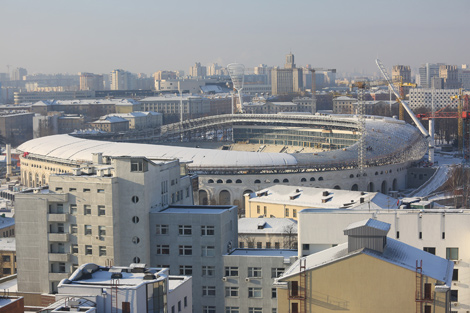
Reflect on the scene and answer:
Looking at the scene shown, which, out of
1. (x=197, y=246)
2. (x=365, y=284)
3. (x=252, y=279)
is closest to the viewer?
(x=365, y=284)

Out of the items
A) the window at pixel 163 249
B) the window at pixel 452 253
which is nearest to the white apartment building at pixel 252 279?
the window at pixel 163 249

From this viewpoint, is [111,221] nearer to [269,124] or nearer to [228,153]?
[228,153]

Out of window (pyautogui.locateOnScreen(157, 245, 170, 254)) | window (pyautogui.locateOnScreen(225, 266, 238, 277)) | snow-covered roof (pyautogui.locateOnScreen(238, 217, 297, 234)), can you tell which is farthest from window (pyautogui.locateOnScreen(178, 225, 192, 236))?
snow-covered roof (pyautogui.locateOnScreen(238, 217, 297, 234))

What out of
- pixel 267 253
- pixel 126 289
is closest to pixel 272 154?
pixel 267 253

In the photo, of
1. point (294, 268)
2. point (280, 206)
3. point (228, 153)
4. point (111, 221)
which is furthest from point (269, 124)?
point (294, 268)

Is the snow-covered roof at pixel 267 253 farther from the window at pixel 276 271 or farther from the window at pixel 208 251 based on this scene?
the window at pixel 208 251

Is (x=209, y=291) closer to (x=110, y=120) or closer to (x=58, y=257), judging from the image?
(x=58, y=257)

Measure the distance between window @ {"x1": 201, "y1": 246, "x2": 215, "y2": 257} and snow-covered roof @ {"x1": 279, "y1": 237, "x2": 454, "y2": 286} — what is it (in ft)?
22.0

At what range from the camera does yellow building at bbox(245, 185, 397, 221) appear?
51969mm

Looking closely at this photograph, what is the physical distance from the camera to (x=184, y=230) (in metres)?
29.1

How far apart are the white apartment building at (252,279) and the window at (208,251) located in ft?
1.69

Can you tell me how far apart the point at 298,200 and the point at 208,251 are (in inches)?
1034

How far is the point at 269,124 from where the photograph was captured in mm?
111250

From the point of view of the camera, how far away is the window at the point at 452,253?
2850 cm
